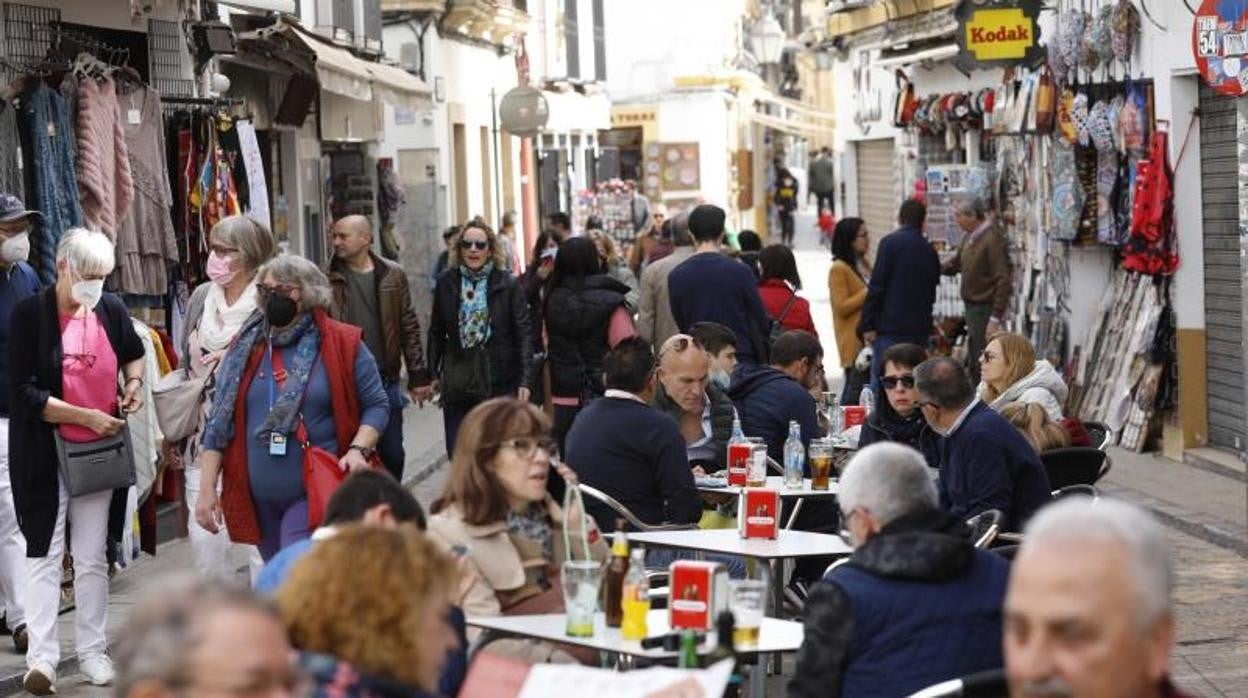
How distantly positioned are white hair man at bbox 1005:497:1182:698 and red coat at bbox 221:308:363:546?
594 centimetres

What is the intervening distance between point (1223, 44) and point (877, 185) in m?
22.4

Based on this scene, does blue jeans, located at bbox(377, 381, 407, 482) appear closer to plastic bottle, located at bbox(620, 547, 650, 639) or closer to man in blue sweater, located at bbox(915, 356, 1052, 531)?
man in blue sweater, located at bbox(915, 356, 1052, 531)

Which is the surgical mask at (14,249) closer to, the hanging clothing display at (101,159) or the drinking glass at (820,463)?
the hanging clothing display at (101,159)

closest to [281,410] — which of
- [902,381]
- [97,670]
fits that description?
[97,670]

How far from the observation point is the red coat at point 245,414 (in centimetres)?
995

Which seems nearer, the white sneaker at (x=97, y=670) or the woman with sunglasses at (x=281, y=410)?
the woman with sunglasses at (x=281, y=410)

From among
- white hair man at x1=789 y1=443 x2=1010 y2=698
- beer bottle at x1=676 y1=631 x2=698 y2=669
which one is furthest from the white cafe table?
white hair man at x1=789 y1=443 x2=1010 y2=698

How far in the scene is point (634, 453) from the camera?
10.1m

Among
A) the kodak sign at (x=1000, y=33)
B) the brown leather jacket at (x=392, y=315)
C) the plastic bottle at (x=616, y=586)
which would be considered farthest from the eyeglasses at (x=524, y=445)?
the kodak sign at (x=1000, y=33)

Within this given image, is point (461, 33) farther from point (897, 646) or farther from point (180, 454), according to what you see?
point (897, 646)

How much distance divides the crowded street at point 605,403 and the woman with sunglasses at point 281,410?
0.02 metres

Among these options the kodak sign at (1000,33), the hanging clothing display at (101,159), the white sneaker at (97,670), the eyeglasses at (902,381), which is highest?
the kodak sign at (1000,33)

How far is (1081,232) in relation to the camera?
2002cm

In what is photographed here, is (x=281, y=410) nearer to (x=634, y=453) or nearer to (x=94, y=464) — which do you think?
(x=94, y=464)
